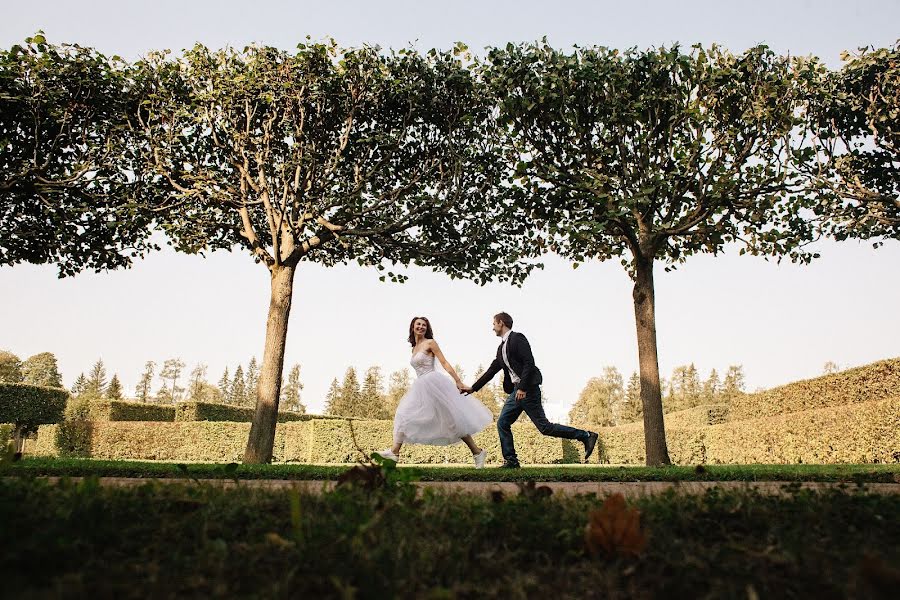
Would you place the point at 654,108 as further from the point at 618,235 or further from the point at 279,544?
the point at 279,544

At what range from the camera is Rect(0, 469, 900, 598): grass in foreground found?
6.68ft

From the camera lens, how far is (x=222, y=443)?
27.4 m

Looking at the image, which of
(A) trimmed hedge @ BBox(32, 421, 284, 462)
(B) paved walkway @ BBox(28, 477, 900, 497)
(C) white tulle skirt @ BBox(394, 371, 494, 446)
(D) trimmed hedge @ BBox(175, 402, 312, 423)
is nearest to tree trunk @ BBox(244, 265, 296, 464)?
(C) white tulle skirt @ BBox(394, 371, 494, 446)

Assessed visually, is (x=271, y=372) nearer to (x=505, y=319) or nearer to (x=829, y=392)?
(x=505, y=319)

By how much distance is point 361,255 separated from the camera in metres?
13.7

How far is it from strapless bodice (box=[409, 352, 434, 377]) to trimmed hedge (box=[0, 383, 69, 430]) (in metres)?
29.1

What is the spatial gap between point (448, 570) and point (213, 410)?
34.6 meters

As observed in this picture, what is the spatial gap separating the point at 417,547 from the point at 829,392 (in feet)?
66.1

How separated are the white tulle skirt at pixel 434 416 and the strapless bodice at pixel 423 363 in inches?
11.1

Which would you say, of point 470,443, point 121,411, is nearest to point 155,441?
point 121,411

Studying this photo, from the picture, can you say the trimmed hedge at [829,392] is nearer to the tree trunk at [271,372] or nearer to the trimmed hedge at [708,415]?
the trimmed hedge at [708,415]

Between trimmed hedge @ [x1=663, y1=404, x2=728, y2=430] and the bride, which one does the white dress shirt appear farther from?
trimmed hedge @ [x1=663, y1=404, x2=728, y2=430]

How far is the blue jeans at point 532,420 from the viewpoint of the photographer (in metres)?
10.1

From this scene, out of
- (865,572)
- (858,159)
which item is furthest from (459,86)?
(865,572)
